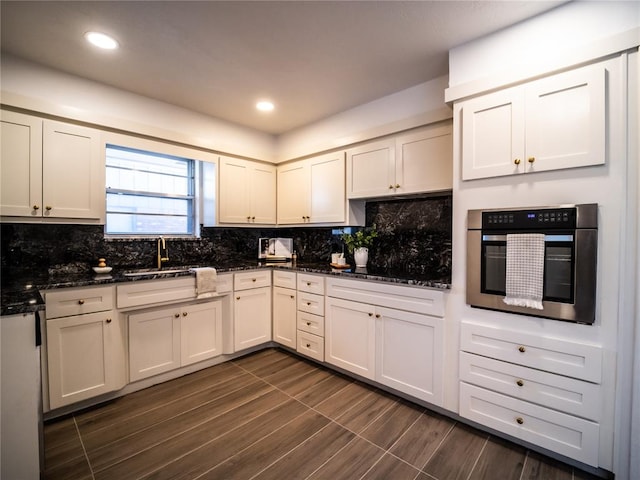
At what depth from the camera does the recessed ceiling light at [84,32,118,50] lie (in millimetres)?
1901

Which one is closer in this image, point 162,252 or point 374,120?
point 374,120

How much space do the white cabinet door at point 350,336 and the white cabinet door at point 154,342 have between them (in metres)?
1.34

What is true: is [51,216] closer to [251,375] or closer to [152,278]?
[152,278]

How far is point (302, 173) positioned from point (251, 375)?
2.15 meters

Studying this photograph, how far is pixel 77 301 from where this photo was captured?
206 cm

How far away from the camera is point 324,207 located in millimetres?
3186

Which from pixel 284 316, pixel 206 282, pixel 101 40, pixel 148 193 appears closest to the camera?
pixel 101 40

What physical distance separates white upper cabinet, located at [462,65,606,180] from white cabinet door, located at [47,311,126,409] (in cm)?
277

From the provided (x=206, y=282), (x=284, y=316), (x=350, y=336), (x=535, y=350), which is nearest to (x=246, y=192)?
(x=206, y=282)

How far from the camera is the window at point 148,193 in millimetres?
2795

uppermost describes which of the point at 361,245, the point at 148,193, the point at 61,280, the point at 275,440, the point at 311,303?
the point at 148,193

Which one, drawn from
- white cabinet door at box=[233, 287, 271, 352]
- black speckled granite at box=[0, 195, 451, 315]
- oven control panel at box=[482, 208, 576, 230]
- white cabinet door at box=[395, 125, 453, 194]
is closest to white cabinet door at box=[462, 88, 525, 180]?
oven control panel at box=[482, 208, 576, 230]

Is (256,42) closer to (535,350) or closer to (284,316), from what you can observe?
(284,316)

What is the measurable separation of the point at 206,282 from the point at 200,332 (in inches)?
19.0
